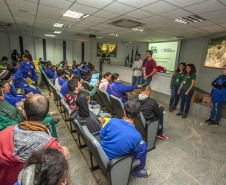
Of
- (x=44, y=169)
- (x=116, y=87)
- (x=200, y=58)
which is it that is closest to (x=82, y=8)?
(x=116, y=87)

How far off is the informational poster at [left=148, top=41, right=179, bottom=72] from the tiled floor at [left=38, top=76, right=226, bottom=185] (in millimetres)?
6501

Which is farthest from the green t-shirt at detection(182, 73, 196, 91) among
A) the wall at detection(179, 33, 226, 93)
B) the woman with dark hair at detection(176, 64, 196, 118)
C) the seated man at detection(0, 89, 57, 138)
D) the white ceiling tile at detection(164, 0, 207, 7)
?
the seated man at detection(0, 89, 57, 138)

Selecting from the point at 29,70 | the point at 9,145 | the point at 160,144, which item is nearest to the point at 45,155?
the point at 9,145

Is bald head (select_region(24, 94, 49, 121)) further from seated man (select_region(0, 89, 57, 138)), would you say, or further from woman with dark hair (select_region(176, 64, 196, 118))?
woman with dark hair (select_region(176, 64, 196, 118))

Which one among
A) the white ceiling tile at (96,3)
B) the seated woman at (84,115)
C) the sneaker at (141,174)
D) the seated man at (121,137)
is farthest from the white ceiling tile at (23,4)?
the sneaker at (141,174)

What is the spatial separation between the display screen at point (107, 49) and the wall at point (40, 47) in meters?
1.23

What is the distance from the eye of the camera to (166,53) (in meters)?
9.27

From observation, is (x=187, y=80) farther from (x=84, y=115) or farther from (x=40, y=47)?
(x=40, y=47)

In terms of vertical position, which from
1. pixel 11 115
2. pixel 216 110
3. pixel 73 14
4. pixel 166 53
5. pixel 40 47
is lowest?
pixel 216 110

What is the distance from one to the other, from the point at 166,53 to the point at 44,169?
10143 millimetres

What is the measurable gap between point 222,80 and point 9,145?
4.05 meters

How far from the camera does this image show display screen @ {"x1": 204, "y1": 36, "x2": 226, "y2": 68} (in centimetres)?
536

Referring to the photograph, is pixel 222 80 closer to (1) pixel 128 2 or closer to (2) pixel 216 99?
(2) pixel 216 99

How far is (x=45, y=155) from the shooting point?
1.91 feet
